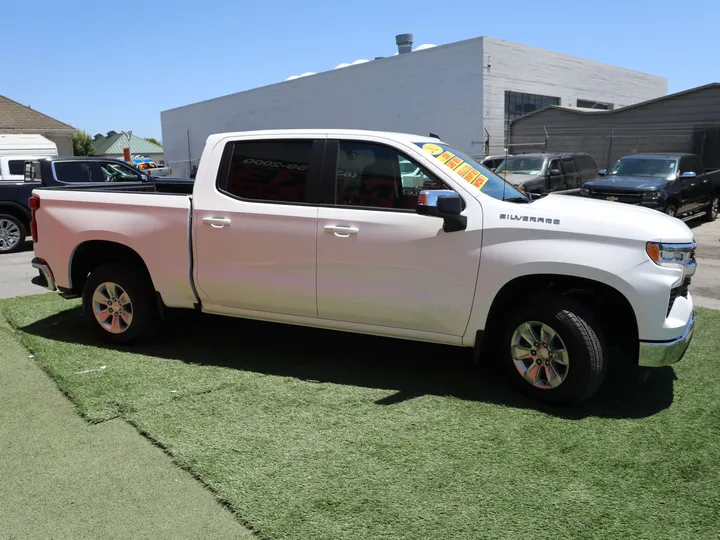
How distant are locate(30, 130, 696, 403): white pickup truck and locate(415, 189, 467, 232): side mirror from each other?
0.05 feet

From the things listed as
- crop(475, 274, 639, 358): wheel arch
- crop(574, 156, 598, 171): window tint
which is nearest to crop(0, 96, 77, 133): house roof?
crop(574, 156, 598, 171): window tint

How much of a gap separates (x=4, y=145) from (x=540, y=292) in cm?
1666

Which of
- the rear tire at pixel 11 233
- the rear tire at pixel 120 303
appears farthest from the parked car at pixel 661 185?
the rear tire at pixel 11 233

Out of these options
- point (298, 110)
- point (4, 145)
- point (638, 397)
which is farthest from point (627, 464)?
point (298, 110)

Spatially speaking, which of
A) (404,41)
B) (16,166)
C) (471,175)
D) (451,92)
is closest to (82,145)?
(404,41)

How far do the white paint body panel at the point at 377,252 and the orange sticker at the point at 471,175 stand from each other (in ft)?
0.38

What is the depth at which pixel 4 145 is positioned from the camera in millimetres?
16422

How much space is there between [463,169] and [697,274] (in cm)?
601

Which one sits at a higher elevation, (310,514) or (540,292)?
(540,292)

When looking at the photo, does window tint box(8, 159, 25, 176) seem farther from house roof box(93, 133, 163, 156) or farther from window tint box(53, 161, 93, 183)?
house roof box(93, 133, 163, 156)

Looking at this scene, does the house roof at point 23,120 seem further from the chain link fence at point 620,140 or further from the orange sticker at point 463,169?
the orange sticker at point 463,169

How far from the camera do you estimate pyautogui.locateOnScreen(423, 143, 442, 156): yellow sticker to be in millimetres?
4539

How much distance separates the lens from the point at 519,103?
86.3 ft

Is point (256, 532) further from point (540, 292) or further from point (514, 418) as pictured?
point (540, 292)
